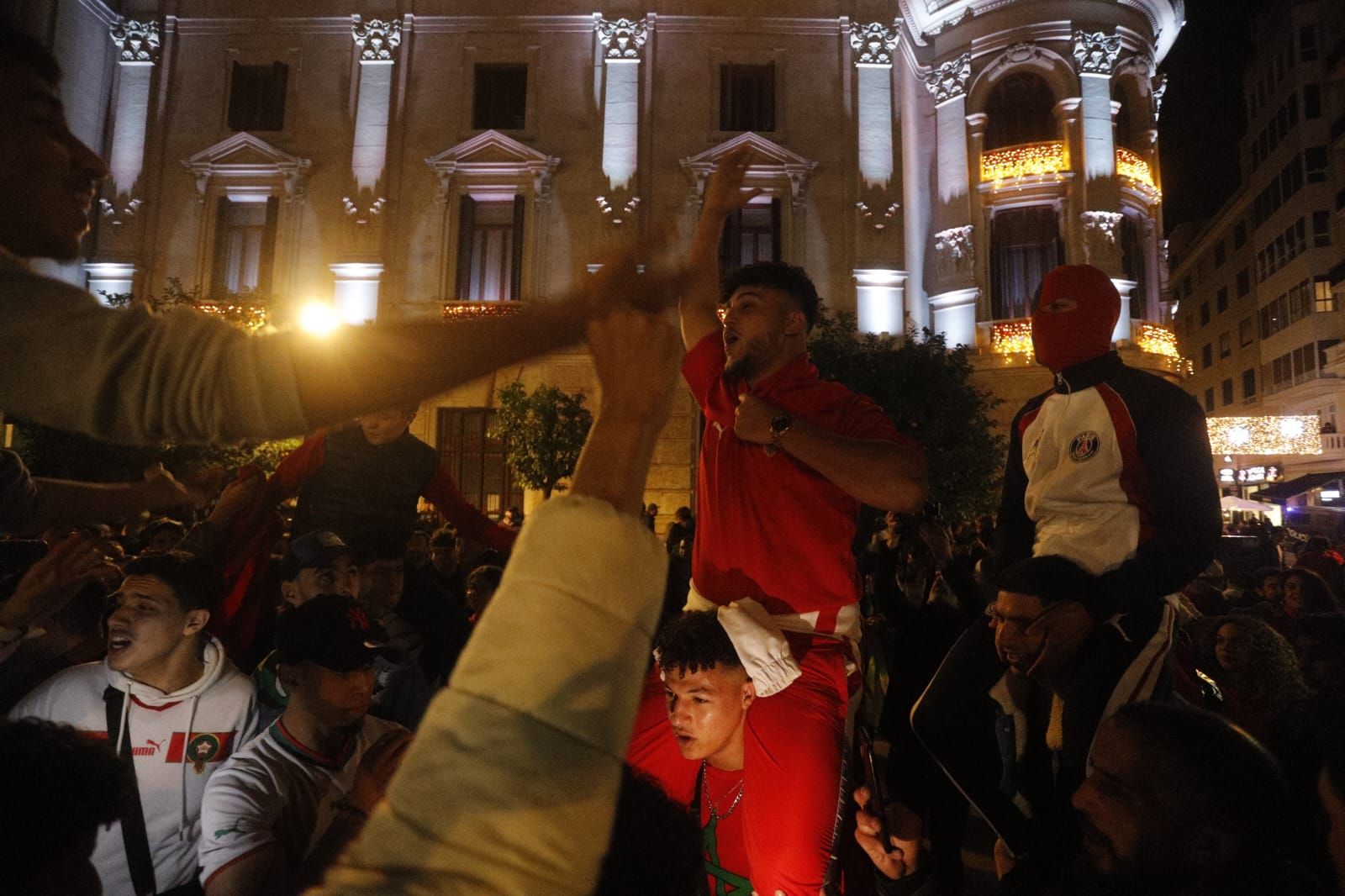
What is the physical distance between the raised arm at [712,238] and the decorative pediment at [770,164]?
20.0 meters

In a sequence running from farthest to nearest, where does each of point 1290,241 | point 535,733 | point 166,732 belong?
point 1290,241 < point 166,732 < point 535,733

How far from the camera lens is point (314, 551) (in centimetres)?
381

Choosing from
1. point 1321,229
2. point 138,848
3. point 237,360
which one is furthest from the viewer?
point 1321,229

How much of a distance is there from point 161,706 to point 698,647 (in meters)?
2.08

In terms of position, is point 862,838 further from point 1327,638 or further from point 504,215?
point 504,215

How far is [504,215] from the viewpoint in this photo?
2305 cm

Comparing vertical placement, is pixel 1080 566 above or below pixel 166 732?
above

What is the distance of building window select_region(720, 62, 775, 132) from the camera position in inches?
910

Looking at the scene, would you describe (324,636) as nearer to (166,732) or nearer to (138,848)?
(166,732)

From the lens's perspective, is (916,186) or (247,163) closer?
(247,163)

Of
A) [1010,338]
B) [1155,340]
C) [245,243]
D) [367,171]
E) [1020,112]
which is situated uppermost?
[1020,112]

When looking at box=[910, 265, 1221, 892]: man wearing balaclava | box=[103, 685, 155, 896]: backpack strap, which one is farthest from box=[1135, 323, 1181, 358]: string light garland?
box=[103, 685, 155, 896]: backpack strap

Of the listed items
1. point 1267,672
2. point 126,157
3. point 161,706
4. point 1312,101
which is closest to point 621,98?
point 126,157

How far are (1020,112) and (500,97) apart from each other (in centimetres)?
1403
